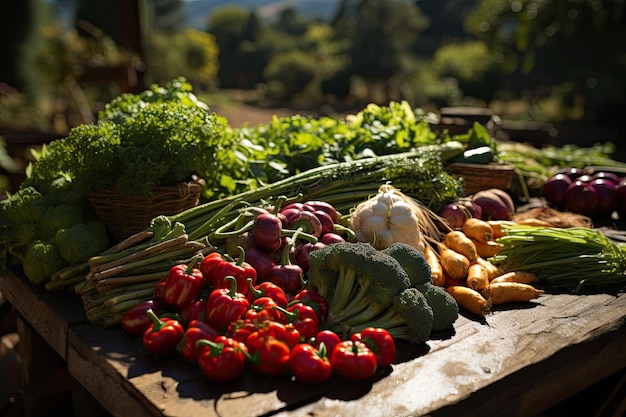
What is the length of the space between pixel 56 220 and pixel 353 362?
71.0 inches

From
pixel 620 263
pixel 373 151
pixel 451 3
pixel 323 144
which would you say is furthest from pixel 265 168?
pixel 451 3

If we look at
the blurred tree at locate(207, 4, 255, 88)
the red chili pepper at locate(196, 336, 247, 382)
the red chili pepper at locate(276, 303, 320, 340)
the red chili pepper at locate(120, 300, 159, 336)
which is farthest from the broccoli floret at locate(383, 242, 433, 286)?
the blurred tree at locate(207, 4, 255, 88)

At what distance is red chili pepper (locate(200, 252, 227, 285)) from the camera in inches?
98.0

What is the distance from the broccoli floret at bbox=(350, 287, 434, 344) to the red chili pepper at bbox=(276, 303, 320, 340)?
17cm

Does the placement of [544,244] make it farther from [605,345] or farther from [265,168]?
[265,168]

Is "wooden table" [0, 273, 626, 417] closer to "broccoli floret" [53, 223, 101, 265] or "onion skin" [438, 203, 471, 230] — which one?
"broccoli floret" [53, 223, 101, 265]

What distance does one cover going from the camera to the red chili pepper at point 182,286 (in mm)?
2369

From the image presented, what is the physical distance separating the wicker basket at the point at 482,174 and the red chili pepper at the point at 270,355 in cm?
261

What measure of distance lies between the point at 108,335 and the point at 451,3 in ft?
158

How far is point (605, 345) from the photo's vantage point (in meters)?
2.61

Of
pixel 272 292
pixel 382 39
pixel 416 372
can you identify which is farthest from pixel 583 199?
pixel 382 39

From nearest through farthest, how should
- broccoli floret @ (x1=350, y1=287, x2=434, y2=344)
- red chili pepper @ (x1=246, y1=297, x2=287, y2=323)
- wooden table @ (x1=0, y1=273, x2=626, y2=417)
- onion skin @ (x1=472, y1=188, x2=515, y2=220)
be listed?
wooden table @ (x1=0, y1=273, x2=626, y2=417) → red chili pepper @ (x1=246, y1=297, x2=287, y2=323) → broccoli floret @ (x1=350, y1=287, x2=434, y2=344) → onion skin @ (x1=472, y1=188, x2=515, y2=220)

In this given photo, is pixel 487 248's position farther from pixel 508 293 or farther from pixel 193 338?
pixel 193 338

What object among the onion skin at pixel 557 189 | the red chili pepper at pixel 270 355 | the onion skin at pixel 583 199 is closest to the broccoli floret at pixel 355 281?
the red chili pepper at pixel 270 355
